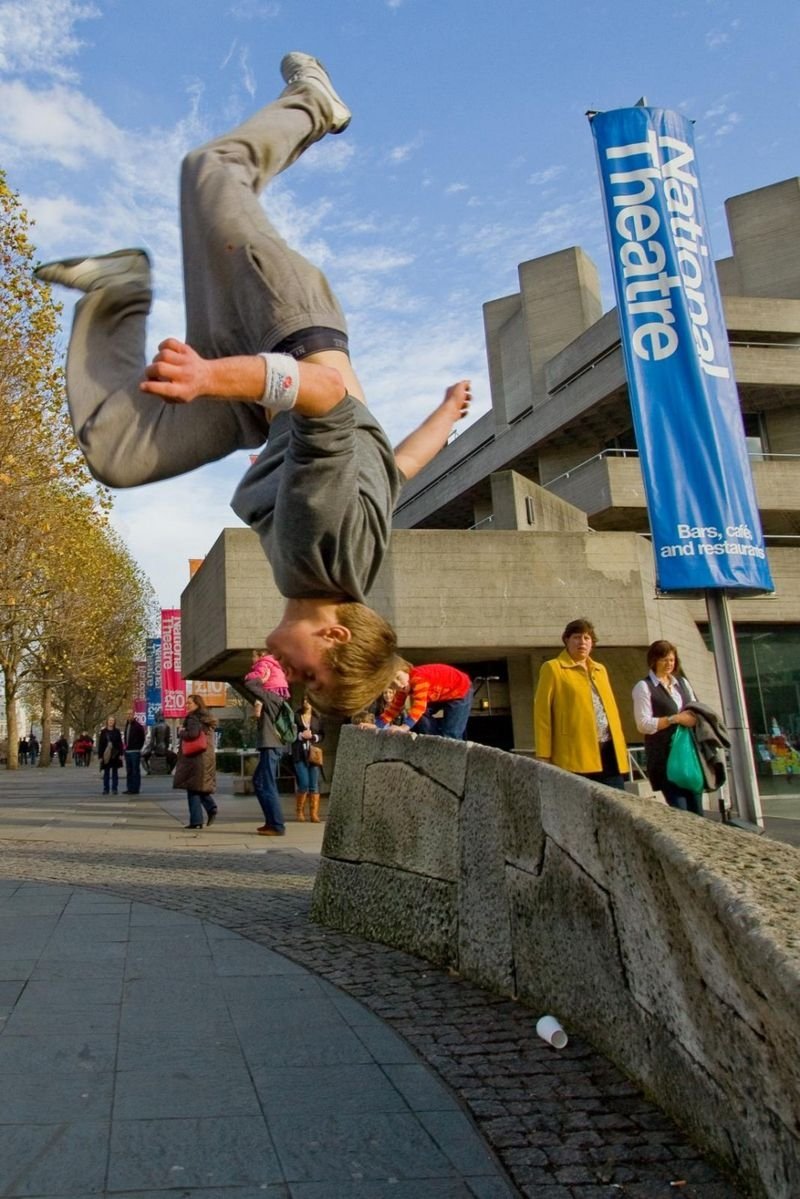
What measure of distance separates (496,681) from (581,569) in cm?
869

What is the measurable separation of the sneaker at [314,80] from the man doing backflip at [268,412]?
0.08 m

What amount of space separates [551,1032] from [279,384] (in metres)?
2.78

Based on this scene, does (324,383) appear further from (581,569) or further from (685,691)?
(581,569)

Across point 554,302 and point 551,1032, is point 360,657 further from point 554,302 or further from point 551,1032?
point 554,302

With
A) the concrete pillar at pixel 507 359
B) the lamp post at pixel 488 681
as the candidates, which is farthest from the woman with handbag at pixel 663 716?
the concrete pillar at pixel 507 359

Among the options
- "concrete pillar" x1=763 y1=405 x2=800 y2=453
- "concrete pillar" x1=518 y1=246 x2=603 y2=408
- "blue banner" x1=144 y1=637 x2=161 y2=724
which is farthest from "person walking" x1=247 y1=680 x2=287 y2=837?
"blue banner" x1=144 y1=637 x2=161 y2=724

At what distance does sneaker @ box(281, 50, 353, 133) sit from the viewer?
11.1 feet

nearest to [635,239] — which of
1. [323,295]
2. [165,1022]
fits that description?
[323,295]

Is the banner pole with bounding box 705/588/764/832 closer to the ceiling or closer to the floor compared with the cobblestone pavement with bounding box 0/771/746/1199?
closer to the ceiling

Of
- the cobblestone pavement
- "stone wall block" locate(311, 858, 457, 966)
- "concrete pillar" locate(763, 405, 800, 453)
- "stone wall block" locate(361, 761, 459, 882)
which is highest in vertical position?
"concrete pillar" locate(763, 405, 800, 453)

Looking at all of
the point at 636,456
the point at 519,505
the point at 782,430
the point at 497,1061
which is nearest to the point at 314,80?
the point at 497,1061

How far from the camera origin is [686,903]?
2.72 m

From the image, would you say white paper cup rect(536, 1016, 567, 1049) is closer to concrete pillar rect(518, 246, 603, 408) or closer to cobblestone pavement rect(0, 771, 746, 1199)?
cobblestone pavement rect(0, 771, 746, 1199)

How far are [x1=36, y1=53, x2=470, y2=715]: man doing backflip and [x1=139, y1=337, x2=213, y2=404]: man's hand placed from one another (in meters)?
0.34
